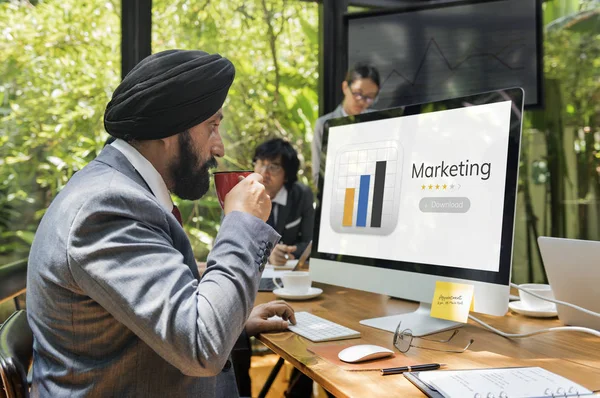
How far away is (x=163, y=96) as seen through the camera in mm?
1059

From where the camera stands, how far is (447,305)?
4.12 feet

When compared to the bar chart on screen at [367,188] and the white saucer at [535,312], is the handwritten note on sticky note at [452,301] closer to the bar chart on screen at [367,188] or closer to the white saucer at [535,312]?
the bar chart on screen at [367,188]

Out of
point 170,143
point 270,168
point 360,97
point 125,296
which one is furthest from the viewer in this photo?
point 360,97

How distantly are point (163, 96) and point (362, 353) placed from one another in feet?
1.92

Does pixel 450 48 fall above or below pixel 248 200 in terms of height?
above

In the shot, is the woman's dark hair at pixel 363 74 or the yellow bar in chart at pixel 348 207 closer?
the yellow bar in chart at pixel 348 207

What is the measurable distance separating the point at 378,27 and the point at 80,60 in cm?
176

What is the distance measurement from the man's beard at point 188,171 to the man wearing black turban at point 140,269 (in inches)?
0.9

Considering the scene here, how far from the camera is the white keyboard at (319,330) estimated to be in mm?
1271

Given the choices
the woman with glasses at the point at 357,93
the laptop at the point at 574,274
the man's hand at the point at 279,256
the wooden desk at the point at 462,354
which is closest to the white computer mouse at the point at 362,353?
the wooden desk at the point at 462,354

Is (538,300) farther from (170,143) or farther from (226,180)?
(170,143)

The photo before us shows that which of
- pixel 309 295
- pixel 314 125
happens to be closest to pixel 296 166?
pixel 314 125

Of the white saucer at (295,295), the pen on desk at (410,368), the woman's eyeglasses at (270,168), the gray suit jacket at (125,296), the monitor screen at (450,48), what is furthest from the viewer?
the monitor screen at (450,48)

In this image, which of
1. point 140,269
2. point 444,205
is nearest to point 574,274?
point 444,205
